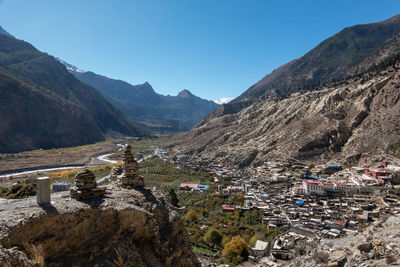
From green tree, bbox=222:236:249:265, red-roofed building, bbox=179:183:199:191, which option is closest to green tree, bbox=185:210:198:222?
green tree, bbox=222:236:249:265

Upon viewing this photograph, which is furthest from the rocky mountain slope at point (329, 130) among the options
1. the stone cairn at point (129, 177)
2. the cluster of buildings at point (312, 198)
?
the stone cairn at point (129, 177)

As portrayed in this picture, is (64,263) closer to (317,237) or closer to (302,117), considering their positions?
(317,237)

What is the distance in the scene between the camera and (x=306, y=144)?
52.1 metres

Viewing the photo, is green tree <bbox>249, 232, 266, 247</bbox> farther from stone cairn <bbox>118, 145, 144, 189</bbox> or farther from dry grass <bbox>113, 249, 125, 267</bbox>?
dry grass <bbox>113, 249, 125, 267</bbox>

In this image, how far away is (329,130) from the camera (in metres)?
51.8

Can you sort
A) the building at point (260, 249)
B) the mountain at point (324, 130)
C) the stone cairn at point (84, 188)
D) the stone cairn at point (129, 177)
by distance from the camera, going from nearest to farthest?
the stone cairn at point (84, 188), the stone cairn at point (129, 177), the building at point (260, 249), the mountain at point (324, 130)

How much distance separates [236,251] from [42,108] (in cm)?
11529

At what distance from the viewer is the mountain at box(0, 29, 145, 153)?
3639 inches

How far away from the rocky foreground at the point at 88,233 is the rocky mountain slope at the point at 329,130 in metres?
46.6

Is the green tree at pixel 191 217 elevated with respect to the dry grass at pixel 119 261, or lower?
lower

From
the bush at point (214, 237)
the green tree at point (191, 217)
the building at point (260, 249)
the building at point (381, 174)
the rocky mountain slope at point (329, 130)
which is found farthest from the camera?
the rocky mountain slope at point (329, 130)

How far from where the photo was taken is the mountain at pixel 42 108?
303ft

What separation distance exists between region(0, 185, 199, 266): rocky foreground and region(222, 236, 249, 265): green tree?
42.9ft

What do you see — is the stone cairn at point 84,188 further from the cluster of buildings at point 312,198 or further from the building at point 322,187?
the building at point 322,187
